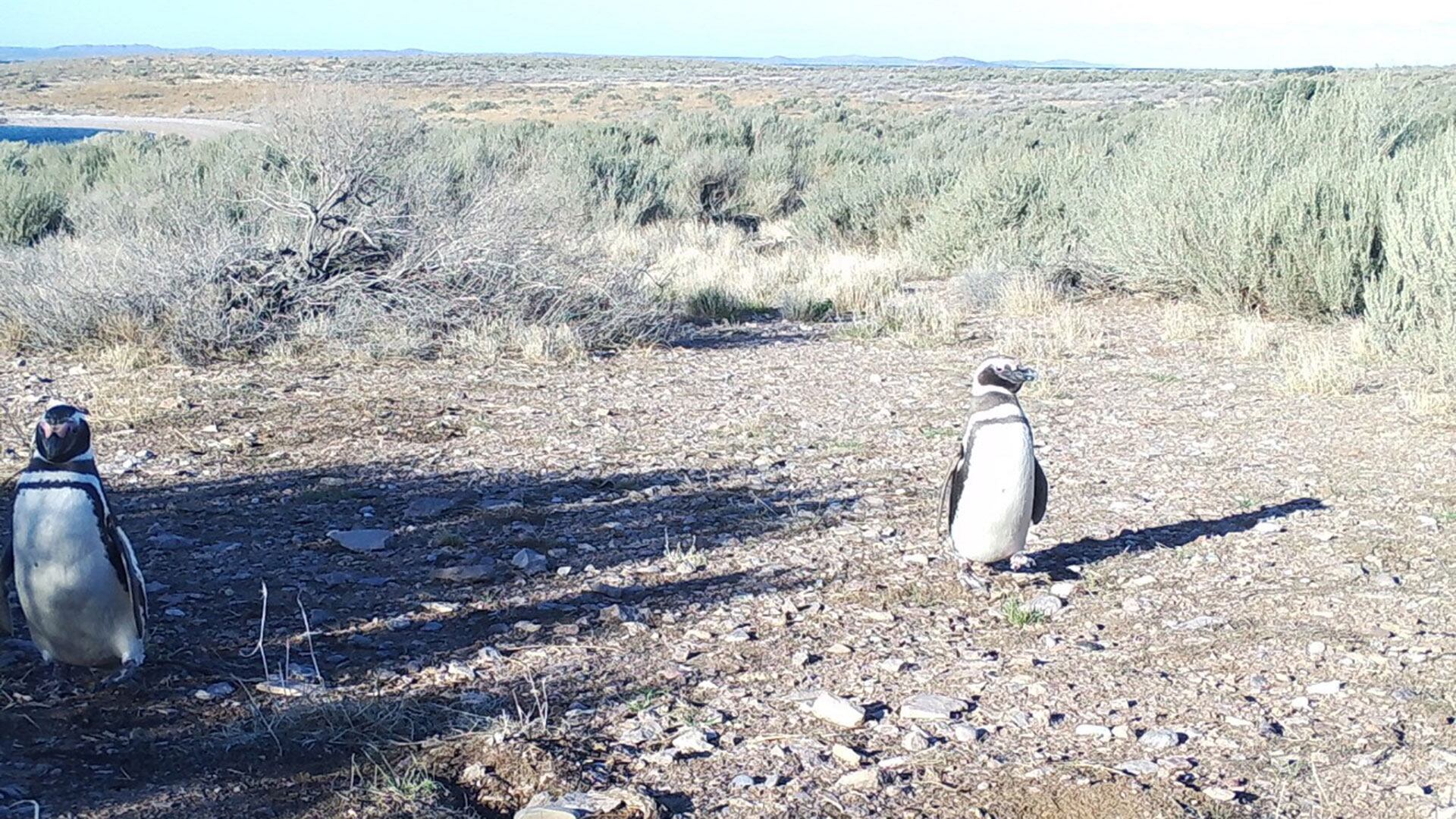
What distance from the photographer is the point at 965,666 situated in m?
4.23

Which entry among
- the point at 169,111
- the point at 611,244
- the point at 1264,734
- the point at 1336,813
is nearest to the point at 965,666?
the point at 1264,734

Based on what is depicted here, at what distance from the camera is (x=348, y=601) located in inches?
188

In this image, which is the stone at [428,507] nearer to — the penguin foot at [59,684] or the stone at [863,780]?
the penguin foot at [59,684]

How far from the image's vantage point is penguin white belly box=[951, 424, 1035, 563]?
16.2 ft

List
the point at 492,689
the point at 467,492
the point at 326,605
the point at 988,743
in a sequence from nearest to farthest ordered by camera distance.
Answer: the point at 988,743, the point at 492,689, the point at 326,605, the point at 467,492

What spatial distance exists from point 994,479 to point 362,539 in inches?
100.0

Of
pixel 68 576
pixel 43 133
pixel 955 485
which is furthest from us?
pixel 43 133

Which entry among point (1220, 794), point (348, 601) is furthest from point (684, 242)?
point (1220, 794)

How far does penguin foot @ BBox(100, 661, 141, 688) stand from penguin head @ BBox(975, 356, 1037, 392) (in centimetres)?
310

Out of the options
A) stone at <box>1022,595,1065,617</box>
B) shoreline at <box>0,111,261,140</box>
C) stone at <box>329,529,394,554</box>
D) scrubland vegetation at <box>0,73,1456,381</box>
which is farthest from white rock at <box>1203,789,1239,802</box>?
shoreline at <box>0,111,261,140</box>

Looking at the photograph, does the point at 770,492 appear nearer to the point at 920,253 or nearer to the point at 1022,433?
the point at 1022,433

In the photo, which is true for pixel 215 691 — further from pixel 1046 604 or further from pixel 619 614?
pixel 1046 604

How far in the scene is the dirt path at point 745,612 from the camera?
3422mm

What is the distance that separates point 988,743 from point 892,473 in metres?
3.12
